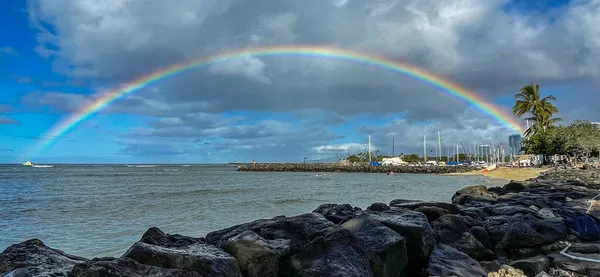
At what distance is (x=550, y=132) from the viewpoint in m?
59.9

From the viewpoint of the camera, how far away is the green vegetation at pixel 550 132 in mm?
52062

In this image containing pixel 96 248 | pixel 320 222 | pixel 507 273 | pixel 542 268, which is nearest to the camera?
pixel 507 273

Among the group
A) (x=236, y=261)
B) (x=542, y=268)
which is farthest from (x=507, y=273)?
(x=236, y=261)

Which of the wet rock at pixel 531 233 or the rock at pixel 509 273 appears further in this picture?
the wet rock at pixel 531 233

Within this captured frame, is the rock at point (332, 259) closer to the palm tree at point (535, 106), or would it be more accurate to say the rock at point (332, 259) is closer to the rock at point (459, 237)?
the rock at point (459, 237)

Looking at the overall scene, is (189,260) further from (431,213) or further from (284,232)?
(431,213)

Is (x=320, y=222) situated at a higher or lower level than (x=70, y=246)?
higher

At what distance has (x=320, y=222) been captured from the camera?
878 centimetres

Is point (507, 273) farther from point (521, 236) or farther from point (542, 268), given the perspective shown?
point (521, 236)

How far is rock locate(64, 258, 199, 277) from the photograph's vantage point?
432 cm

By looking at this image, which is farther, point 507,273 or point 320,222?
point 320,222

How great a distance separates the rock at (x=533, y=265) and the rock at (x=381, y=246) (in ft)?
6.33

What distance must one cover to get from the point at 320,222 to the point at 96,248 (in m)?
6.87

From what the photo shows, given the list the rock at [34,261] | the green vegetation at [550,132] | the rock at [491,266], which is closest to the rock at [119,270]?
the rock at [34,261]
